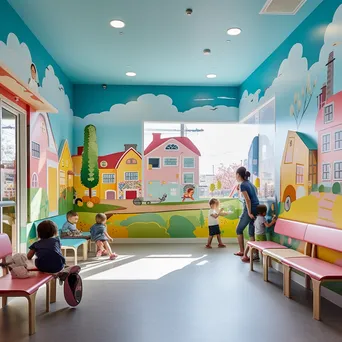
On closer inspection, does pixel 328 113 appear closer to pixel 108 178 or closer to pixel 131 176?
pixel 131 176

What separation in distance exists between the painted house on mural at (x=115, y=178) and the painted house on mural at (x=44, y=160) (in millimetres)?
1272

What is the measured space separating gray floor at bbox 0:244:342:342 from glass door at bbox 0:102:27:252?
1.10 meters

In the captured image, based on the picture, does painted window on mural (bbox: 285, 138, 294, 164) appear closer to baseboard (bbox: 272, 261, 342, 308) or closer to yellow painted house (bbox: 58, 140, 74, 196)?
baseboard (bbox: 272, 261, 342, 308)

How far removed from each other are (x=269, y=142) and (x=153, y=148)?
281 cm

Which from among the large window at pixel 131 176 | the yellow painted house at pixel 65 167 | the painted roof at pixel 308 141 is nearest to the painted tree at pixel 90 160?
the yellow painted house at pixel 65 167

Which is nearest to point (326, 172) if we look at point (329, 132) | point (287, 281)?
point (329, 132)

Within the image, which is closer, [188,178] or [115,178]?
[115,178]

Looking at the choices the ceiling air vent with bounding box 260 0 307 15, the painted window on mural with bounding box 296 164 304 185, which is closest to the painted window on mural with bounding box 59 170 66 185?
the painted window on mural with bounding box 296 164 304 185

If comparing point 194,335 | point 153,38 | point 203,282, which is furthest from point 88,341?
point 153,38

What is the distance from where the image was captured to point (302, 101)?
4.68 m

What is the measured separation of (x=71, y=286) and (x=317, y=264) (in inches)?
105

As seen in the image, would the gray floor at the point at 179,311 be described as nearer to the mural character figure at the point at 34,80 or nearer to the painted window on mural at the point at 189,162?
the mural character figure at the point at 34,80

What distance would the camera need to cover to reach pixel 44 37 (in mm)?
5262

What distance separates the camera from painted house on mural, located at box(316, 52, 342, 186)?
380 cm
